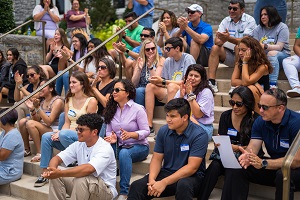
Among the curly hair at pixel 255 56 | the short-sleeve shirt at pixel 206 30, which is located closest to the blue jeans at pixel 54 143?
the curly hair at pixel 255 56

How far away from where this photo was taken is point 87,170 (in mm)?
4727

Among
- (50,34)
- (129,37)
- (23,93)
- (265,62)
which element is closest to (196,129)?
(265,62)

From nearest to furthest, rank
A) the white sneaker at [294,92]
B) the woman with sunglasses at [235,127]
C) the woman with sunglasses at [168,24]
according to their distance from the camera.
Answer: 1. the woman with sunglasses at [235,127]
2. the white sneaker at [294,92]
3. the woman with sunglasses at [168,24]

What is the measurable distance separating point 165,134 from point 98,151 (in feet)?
2.10

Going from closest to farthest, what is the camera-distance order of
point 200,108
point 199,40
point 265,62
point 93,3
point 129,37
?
point 200,108 → point 265,62 → point 199,40 → point 129,37 → point 93,3

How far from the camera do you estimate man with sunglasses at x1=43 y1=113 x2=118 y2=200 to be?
4719 mm

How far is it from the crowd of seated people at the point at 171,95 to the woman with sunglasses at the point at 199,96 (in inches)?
0.4

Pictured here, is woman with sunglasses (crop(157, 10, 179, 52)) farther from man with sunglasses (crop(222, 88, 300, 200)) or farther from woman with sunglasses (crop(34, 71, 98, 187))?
man with sunglasses (crop(222, 88, 300, 200))

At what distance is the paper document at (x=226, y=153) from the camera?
445cm

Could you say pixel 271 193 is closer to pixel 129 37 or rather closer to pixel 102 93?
pixel 102 93

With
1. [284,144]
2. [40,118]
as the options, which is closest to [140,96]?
[40,118]

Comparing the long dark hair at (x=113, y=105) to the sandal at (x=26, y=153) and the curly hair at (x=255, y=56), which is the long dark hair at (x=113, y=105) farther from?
the sandal at (x=26, y=153)

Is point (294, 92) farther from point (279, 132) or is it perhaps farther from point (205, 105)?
point (279, 132)

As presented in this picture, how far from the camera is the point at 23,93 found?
717cm
